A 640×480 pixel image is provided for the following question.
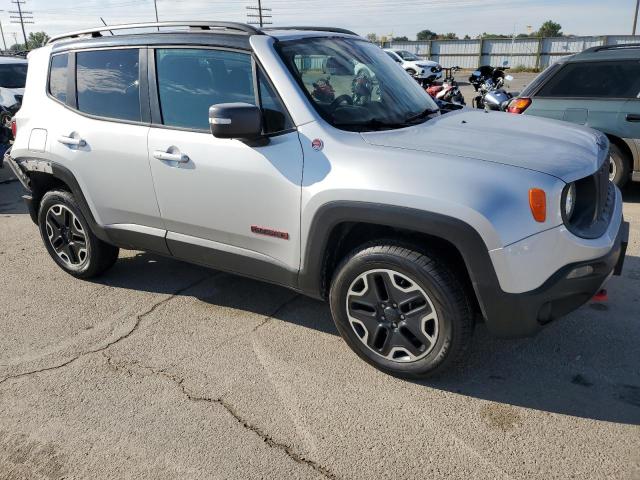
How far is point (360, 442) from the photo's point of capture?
2602 mm

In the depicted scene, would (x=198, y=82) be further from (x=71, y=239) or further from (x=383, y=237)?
(x=71, y=239)

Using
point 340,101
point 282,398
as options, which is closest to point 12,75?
point 340,101

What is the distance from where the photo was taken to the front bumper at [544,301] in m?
2.56

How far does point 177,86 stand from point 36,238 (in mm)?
3286

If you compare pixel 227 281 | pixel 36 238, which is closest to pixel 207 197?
pixel 227 281

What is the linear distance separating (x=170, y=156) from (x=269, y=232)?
2.73ft

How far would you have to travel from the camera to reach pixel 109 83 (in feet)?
12.6

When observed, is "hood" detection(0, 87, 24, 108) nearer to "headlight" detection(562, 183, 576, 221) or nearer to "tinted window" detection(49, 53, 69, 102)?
"tinted window" detection(49, 53, 69, 102)

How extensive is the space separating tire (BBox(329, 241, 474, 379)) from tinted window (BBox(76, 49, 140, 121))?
1.90 metres

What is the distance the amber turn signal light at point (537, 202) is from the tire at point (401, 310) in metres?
0.52

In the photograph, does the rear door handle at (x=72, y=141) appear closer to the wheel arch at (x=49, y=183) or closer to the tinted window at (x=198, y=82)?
the wheel arch at (x=49, y=183)

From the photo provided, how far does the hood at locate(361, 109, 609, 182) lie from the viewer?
2.66m

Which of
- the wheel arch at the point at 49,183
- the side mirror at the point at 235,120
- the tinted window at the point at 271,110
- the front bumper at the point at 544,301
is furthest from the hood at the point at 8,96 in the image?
the front bumper at the point at 544,301

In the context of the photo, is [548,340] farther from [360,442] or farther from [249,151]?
[249,151]
